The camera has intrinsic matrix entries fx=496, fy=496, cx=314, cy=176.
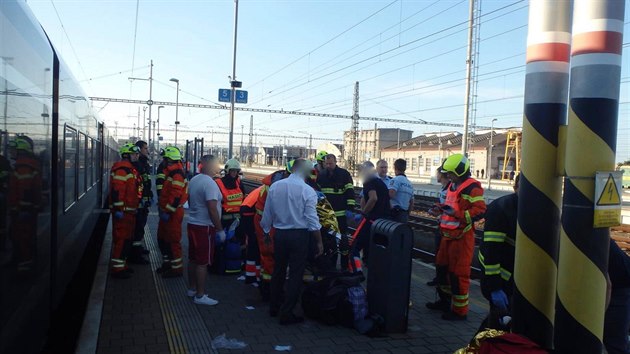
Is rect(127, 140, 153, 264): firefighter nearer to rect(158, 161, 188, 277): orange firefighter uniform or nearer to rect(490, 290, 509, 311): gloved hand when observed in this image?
rect(158, 161, 188, 277): orange firefighter uniform

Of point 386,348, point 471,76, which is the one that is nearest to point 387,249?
point 386,348

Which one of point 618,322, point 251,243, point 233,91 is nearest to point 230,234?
point 251,243

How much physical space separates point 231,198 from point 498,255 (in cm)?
498

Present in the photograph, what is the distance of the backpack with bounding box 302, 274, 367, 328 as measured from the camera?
5340 mm

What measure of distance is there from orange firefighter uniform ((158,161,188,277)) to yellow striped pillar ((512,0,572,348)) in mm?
5565

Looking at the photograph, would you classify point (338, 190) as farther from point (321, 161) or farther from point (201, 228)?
point (201, 228)

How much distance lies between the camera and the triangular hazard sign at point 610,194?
86.6 inches

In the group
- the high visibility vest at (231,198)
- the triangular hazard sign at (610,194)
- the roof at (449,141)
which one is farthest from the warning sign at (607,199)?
the roof at (449,141)

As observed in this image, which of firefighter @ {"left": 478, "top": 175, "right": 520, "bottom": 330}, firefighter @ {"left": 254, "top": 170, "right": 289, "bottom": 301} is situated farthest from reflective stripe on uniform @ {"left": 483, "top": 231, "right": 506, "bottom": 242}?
firefighter @ {"left": 254, "top": 170, "right": 289, "bottom": 301}

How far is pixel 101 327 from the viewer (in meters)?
5.16

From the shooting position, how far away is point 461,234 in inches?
220

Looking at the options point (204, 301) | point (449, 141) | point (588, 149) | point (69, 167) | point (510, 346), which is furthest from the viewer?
point (449, 141)

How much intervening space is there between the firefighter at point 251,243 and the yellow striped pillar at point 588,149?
5.09 metres

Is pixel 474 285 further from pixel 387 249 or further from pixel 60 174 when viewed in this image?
pixel 60 174
